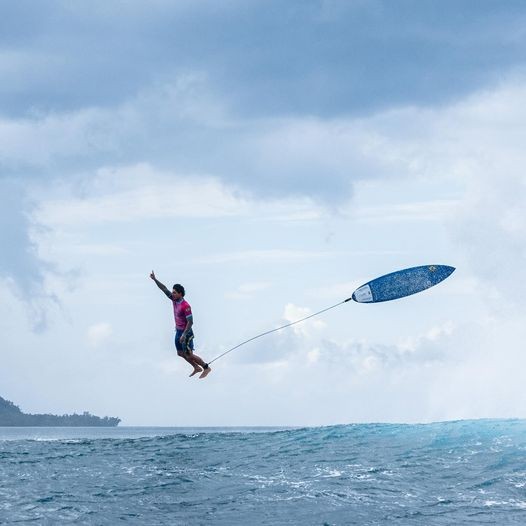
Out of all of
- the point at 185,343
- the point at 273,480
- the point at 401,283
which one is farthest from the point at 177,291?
the point at 401,283

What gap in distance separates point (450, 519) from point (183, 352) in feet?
29.8

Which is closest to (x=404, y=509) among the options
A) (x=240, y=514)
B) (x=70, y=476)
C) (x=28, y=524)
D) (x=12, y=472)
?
(x=240, y=514)

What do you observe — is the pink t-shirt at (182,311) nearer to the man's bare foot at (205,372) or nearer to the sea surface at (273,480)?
the man's bare foot at (205,372)

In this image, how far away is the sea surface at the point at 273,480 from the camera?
1738 cm

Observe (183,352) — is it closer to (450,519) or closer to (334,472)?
(334,472)

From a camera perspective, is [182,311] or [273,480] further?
[182,311]

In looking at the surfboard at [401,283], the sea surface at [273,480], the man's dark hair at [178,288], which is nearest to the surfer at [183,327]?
the man's dark hair at [178,288]

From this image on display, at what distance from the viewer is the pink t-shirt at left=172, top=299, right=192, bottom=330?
22.2 m

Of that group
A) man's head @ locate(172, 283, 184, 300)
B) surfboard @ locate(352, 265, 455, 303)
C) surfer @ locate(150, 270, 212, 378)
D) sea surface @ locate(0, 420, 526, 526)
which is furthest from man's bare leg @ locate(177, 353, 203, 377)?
surfboard @ locate(352, 265, 455, 303)

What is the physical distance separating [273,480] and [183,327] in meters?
5.03

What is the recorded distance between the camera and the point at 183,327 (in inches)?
880

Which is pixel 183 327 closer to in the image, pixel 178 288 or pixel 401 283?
pixel 178 288

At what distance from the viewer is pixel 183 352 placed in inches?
886

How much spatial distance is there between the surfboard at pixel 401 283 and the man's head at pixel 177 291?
5.32m
